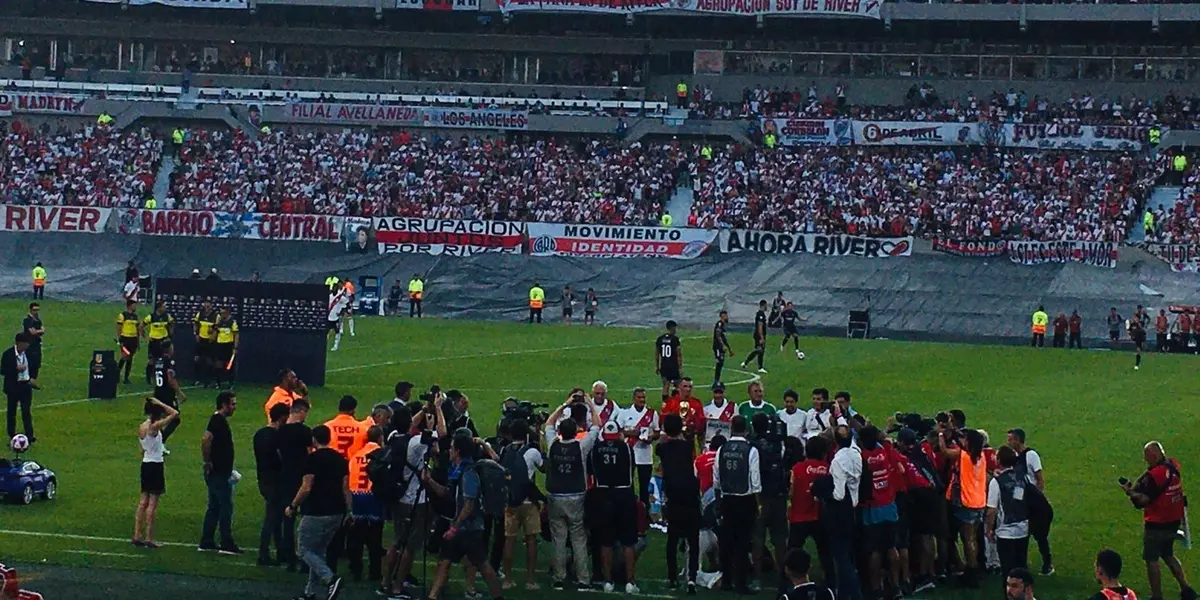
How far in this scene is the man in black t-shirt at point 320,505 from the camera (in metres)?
16.0

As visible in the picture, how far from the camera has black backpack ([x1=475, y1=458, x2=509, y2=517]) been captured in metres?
16.3

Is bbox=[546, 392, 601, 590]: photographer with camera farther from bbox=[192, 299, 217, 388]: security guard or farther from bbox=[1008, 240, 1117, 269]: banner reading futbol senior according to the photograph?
bbox=[1008, 240, 1117, 269]: banner reading futbol senior

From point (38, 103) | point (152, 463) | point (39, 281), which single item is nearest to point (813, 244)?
point (39, 281)

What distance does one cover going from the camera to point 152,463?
1866 cm

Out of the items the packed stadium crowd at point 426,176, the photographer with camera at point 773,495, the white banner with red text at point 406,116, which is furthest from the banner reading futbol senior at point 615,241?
the photographer with camera at point 773,495

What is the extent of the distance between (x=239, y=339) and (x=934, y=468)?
759 inches

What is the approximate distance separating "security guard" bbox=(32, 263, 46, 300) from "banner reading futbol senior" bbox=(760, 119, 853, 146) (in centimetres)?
3005

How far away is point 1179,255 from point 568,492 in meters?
43.7

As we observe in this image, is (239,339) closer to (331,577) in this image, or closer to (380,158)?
(331,577)

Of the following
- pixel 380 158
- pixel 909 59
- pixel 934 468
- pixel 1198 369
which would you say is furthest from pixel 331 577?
pixel 909 59

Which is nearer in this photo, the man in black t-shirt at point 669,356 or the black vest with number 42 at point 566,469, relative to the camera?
the black vest with number 42 at point 566,469

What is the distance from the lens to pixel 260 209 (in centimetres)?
6606

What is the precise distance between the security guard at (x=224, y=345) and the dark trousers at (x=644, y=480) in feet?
49.3

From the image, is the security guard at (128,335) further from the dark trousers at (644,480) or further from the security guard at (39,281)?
the security guard at (39,281)
